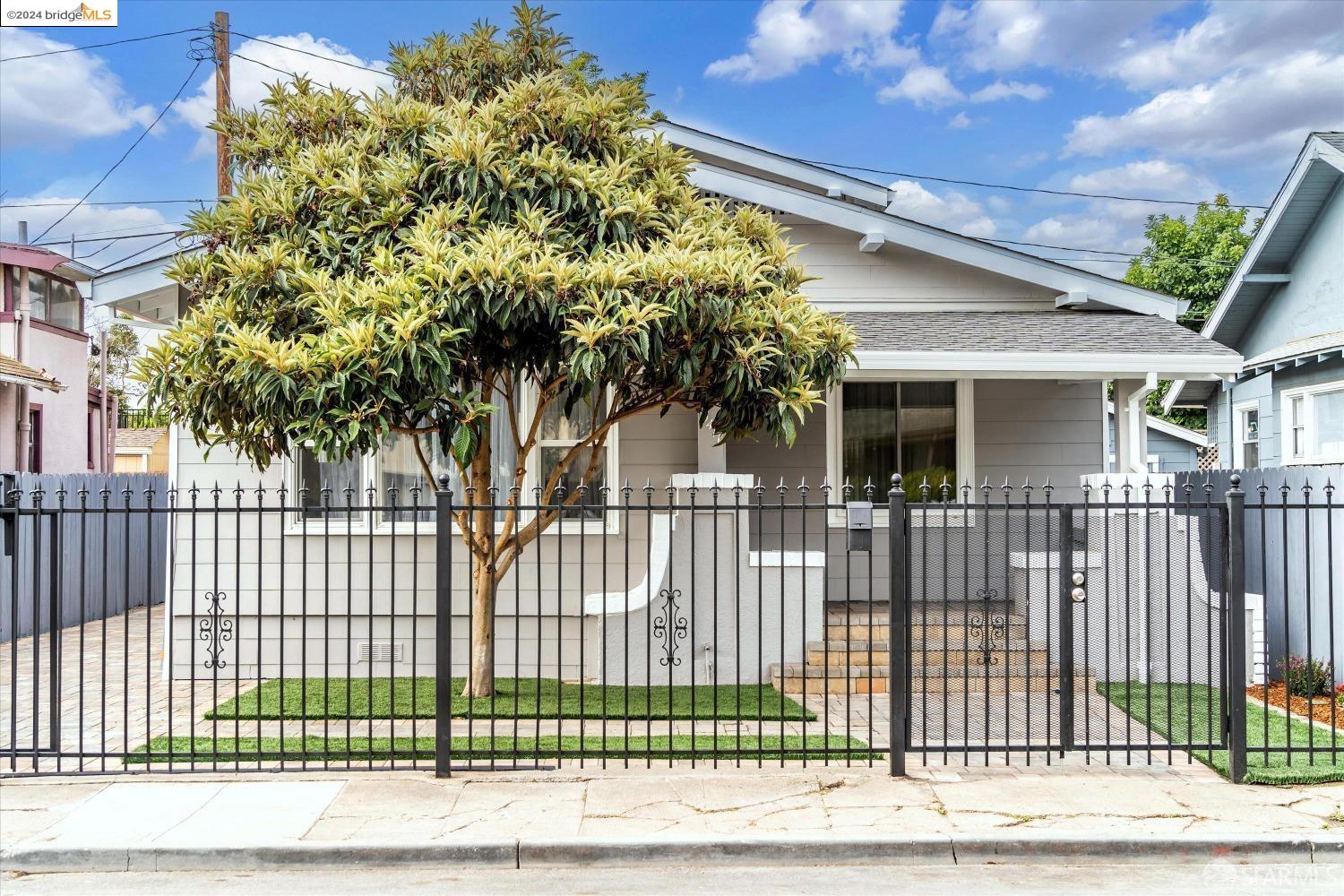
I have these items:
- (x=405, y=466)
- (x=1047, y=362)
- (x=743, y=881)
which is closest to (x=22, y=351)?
(x=405, y=466)

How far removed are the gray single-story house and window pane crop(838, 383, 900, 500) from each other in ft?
0.07

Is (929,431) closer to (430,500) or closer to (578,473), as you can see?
(578,473)

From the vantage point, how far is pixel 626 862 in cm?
546

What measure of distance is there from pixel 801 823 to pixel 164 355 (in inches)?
217

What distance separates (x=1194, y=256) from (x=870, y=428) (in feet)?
92.1

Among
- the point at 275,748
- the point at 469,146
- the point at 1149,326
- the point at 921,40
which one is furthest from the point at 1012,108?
the point at 275,748

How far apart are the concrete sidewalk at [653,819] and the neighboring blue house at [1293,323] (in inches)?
347

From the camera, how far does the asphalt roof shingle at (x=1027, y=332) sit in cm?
1005

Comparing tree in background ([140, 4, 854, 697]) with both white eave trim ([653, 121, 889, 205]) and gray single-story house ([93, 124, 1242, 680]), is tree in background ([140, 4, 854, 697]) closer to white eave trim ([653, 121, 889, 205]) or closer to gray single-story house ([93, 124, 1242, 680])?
gray single-story house ([93, 124, 1242, 680])

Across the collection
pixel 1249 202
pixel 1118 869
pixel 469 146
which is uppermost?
pixel 1249 202

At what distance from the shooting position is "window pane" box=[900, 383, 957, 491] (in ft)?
38.5

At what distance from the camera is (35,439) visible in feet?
76.4

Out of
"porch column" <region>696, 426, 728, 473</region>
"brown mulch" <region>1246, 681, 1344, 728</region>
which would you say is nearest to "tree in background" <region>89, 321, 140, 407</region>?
"porch column" <region>696, 426, 728, 473</region>

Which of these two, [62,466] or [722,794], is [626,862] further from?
[62,466]
